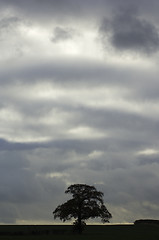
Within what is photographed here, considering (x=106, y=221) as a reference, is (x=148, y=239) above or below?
below

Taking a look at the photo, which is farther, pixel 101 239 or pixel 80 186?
pixel 80 186

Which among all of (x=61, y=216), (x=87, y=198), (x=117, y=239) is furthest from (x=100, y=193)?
(x=117, y=239)

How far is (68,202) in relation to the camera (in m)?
90.9

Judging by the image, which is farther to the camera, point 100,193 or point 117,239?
point 100,193

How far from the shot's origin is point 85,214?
91.2 m

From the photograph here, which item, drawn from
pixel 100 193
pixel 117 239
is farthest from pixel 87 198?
pixel 117 239

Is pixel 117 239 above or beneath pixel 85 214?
beneath

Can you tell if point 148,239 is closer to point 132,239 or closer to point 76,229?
point 132,239

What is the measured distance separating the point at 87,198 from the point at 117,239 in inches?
824

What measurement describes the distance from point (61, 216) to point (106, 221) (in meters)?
9.81

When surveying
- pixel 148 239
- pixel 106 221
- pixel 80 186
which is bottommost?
pixel 148 239

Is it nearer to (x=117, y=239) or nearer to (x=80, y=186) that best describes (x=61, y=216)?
(x=80, y=186)

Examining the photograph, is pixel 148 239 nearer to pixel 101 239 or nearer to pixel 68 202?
pixel 101 239

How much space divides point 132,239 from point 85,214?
23.6m
